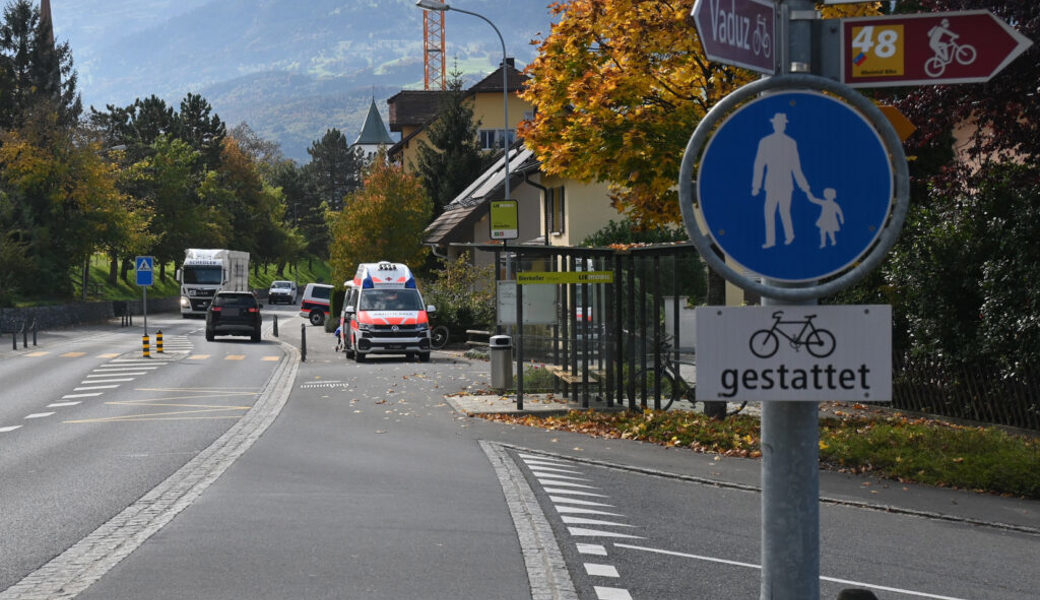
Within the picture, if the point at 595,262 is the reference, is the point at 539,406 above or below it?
below

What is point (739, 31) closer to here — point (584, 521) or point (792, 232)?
point (792, 232)

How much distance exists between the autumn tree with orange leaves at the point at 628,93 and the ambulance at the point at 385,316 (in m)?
17.3

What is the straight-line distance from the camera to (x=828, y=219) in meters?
3.59

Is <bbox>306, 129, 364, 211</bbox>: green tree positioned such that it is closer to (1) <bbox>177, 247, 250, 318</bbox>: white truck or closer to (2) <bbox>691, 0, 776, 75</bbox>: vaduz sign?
(1) <bbox>177, 247, 250, 318</bbox>: white truck

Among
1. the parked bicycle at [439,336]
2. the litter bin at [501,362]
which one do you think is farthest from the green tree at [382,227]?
the litter bin at [501,362]

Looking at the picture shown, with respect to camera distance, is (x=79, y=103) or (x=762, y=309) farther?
(x=79, y=103)

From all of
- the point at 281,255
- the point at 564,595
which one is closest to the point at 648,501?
the point at 564,595

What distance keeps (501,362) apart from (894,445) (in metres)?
10.6

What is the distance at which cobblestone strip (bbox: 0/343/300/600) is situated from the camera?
732 centimetres

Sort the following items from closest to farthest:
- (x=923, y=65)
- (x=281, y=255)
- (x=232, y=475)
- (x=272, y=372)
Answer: (x=923, y=65) < (x=232, y=475) < (x=272, y=372) < (x=281, y=255)

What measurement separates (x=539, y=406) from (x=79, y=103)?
69802mm

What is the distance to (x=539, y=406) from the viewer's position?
2097 centimetres

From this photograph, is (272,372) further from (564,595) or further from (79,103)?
(79,103)

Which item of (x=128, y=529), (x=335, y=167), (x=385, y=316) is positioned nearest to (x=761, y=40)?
(x=128, y=529)
